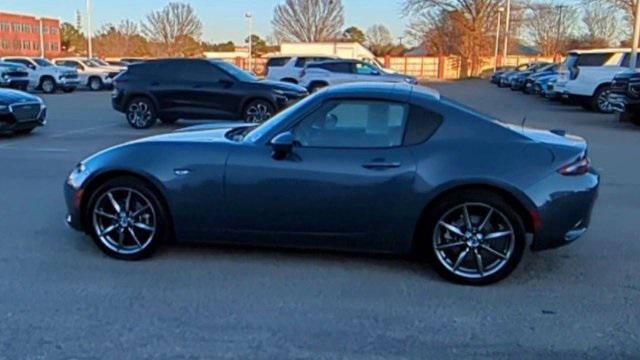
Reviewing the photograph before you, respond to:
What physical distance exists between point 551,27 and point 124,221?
69.7 m

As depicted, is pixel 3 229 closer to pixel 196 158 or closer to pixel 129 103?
pixel 196 158

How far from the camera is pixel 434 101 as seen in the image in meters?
4.48

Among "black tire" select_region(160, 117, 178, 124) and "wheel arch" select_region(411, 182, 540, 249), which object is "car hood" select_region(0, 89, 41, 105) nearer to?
"black tire" select_region(160, 117, 178, 124)

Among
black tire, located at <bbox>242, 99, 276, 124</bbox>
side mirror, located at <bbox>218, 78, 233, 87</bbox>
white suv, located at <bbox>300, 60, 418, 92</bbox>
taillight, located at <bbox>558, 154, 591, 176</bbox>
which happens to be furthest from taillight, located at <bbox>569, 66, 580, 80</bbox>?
taillight, located at <bbox>558, 154, 591, 176</bbox>

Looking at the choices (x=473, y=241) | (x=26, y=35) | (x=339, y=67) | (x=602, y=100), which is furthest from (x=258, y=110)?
(x=26, y=35)

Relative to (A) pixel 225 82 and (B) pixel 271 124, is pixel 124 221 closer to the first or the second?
(B) pixel 271 124

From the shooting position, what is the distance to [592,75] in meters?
18.3

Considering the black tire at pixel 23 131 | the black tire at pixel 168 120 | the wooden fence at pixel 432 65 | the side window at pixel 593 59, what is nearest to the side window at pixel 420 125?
the black tire at pixel 23 131

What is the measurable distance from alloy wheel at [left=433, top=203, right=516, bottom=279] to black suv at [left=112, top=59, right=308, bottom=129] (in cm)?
950

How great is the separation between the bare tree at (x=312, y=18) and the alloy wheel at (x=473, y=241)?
71654 millimetres

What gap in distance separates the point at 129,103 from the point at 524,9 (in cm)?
5374

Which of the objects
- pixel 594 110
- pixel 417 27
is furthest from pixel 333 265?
pixel 417 27

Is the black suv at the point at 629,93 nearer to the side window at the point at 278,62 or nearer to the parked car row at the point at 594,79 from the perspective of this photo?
the parked car row at the point at 594,79

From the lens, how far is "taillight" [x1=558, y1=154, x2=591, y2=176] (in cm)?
429
